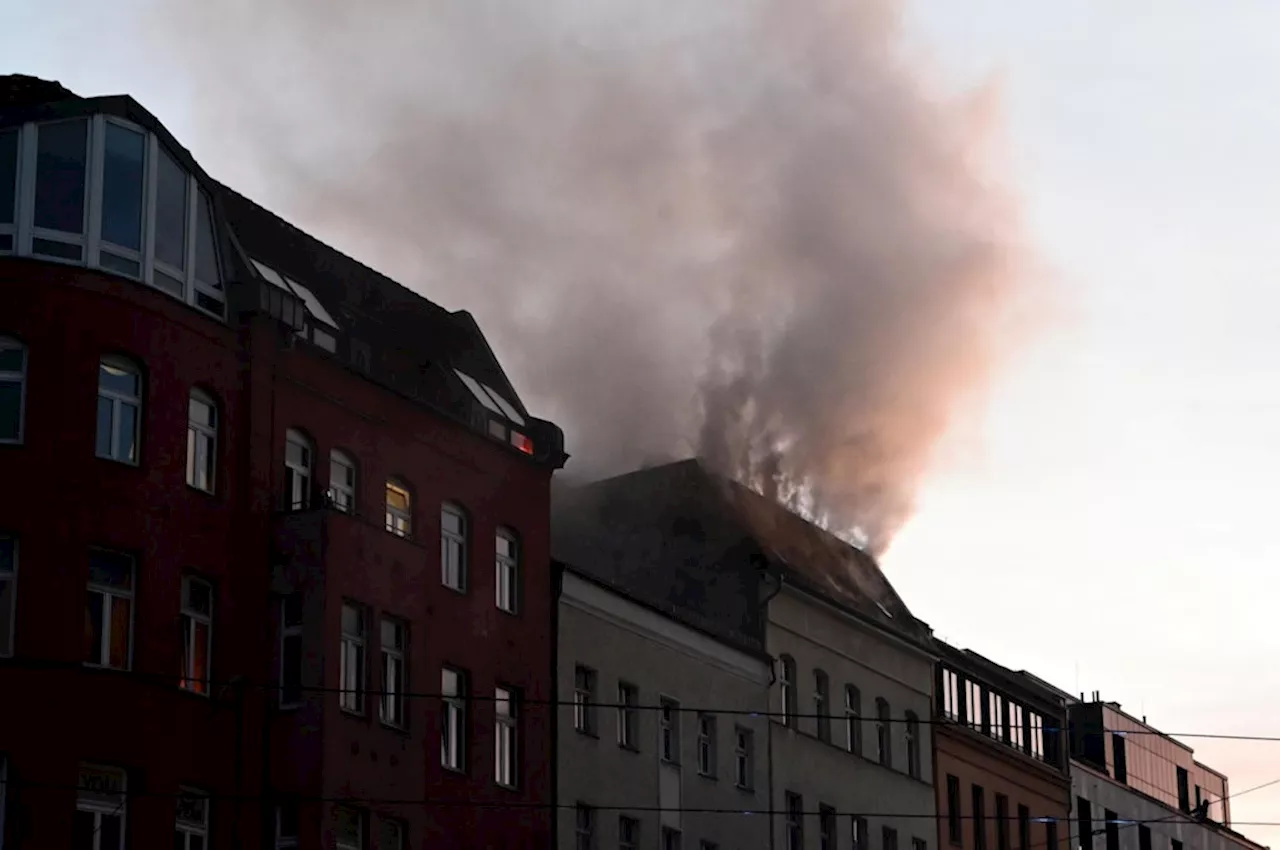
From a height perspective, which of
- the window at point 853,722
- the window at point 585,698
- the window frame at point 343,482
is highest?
the window frame at point 343,482

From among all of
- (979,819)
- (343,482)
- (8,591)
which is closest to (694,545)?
(979,819)

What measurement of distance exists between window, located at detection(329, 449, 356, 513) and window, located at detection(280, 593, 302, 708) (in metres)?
2.58

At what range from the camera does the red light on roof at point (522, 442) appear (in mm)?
51812

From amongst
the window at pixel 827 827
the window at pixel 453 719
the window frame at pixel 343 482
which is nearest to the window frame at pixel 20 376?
the window frame at pixel 343 482

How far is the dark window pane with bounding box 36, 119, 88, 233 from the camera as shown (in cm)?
4100

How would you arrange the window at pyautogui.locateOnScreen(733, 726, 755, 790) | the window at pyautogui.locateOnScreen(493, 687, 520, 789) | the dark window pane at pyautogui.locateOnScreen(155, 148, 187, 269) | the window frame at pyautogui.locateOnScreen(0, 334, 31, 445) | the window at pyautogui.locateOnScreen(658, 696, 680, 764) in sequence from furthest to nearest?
the window at pyautogui.locateOnScreen(733, 726, 755, 790), the window at pyautogui.locateOnScreen(658, 696, 680, 764), the window at pyautogui.locateOnScreen(493, 687, 520, 789), the dark window pane at pyautogui.locateOnScreen(155, 148, 187, 269), the window frame at pyautogui.locateOnScreen(0, 334, 31, 445)

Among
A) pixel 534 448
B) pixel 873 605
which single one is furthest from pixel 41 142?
pixel 873 605

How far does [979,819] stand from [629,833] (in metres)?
21.3

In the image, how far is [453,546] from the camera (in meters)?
48.8

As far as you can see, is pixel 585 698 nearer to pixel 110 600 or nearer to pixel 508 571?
pixel 508 571

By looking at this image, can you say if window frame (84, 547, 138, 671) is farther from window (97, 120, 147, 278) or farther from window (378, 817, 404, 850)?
window (378, 817, 404, 850)

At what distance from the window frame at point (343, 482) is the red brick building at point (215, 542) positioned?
0.08 m

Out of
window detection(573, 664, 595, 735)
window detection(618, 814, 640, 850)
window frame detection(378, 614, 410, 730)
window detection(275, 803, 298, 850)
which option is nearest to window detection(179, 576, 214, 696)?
window detection(275, 803, 298, 850)

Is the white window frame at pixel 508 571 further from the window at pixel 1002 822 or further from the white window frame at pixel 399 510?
the window at pixel 1002 822
